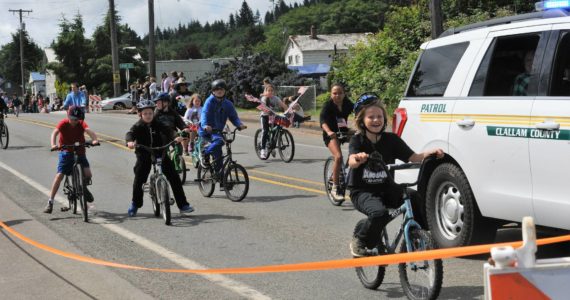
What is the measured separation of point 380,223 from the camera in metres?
5.45

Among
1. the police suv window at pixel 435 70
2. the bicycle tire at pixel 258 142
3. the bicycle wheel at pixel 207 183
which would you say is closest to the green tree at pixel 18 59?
the bicycle tire at pixel 258 142

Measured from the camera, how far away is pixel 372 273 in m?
5.85

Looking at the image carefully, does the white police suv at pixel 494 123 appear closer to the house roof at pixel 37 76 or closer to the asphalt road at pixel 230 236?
the asphalt road at pixel 230 236

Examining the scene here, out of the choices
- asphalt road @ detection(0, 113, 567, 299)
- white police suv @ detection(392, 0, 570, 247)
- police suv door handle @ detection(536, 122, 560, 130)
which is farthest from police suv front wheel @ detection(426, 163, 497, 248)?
police suv door handle @ detection(536, 122, 560, 130)

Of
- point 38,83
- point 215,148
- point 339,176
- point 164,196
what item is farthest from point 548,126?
point 38,83

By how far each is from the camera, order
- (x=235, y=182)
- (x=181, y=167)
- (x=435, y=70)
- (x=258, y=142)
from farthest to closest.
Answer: (x=258, y=142) < (x=181, y=167) < (x=235, y=182) < (x=435, y=70)

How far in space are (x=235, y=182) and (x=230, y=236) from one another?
2668mm

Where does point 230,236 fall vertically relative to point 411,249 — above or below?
below

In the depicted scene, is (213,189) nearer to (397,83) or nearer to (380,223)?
(380,223)

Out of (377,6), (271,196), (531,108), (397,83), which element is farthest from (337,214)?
(377,6)

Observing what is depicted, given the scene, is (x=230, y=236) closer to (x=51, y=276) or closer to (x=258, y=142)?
(x=51, y=276)

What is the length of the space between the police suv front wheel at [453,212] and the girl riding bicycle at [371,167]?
86cm

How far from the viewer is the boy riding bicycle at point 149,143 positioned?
9.55 m

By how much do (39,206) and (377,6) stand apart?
13940 centimetres
